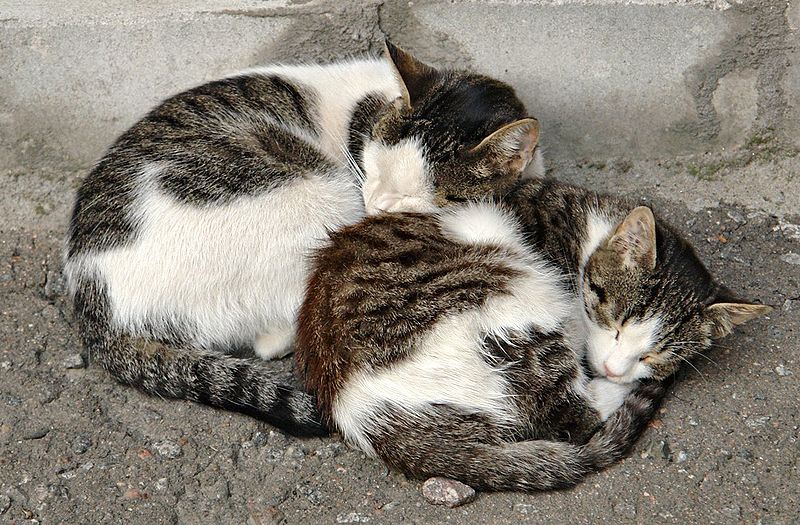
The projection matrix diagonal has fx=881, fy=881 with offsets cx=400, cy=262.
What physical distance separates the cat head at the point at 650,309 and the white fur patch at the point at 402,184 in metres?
0.73

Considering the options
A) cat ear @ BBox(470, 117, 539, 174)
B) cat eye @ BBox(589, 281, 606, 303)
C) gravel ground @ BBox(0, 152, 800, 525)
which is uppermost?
cat ear @ BBox(470, 117, 539, 174)

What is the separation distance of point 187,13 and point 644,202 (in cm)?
229

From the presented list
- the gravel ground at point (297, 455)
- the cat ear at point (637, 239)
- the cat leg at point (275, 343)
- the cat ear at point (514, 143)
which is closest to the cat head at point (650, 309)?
the cat ear at point (637, 239)

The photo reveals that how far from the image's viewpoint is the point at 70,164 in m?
4.21

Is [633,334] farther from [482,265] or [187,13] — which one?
[187,13]

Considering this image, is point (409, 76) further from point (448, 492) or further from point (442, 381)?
point (448, 492)

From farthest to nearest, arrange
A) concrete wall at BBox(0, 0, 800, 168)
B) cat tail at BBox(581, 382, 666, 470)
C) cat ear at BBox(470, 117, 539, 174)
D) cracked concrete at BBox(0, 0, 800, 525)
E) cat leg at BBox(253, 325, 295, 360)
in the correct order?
concrete wall at BBox(0, 0, 800, 168) → cracked concrete at BBox(0, 0, 800, 525) → cat leg at BBox(253, 325, 295, 360) → cat ear at BBox(470, 117, 539, 174) → cat tail at BBox(581, 382, 666, 470)

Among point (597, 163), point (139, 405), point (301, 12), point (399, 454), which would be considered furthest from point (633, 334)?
point (301, 12)

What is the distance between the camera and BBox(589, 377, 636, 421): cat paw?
3.09 meters

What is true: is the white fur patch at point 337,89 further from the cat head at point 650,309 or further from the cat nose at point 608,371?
the cat nose at point 608,371

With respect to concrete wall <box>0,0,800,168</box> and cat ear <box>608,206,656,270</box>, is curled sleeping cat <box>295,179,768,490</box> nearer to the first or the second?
cat ear <box>608,206,656,270</box>

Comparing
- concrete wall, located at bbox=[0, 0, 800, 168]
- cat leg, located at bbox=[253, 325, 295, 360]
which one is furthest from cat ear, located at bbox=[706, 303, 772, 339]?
cat leg, located at bbox=[253, 325, 295, 360]

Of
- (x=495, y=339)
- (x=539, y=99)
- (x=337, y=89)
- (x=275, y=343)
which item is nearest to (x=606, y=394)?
(x=495, y=339)

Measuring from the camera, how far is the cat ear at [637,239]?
10.1ft
